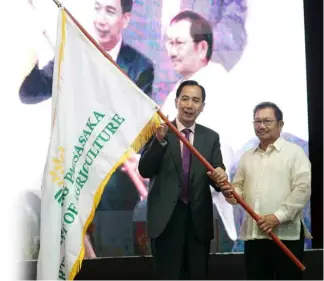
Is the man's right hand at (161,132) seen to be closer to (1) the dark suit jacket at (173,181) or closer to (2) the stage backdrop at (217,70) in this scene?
(1) the dark suit jacket at (173,181)

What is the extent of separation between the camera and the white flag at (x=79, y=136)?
8.30ft

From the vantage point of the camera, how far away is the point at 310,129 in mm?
3557

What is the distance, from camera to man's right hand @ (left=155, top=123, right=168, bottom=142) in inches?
112

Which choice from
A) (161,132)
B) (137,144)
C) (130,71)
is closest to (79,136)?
(137,144)

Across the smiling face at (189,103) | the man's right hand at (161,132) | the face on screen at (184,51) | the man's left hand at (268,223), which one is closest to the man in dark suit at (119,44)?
the face on screen at (184,51)

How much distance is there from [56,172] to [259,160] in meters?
1.20

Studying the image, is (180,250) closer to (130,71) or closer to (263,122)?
(263,122)

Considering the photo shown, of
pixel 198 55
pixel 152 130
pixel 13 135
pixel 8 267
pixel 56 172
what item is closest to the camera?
pixel 56 172

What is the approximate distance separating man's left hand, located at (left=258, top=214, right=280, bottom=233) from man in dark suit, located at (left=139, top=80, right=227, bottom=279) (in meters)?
0.27

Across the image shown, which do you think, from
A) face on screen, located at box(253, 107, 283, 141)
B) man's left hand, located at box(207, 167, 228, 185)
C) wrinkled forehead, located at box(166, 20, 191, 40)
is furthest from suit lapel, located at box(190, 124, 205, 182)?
wrinkled forehead, located at box(166, 20, 191, 40)

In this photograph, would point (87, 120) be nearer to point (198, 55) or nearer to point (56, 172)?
point (56, 172)

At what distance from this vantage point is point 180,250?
9.78 feet

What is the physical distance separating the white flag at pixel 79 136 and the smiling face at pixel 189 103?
0.46 meters

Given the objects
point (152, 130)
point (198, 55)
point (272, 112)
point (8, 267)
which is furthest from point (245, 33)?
point (8, 267)
